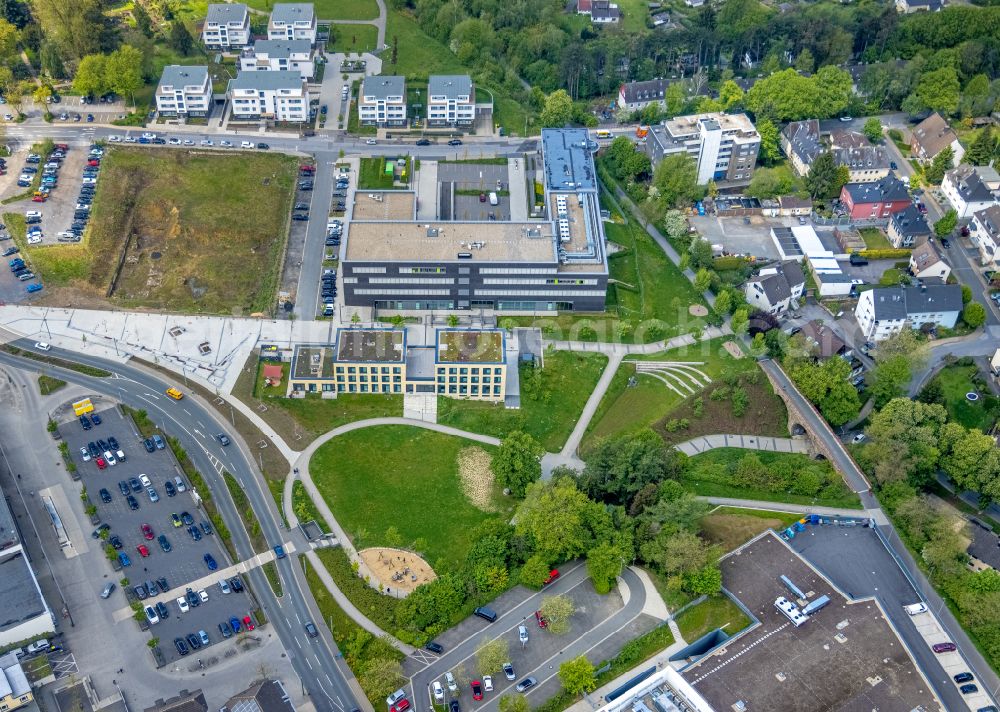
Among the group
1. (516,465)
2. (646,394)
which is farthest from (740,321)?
(516,465)

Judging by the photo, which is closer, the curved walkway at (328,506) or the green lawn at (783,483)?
the curved walkway at (328,506)

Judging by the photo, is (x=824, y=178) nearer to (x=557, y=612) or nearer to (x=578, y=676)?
(x=557, y=612)

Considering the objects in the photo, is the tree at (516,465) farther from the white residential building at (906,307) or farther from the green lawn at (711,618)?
the white residential building at (906,307)

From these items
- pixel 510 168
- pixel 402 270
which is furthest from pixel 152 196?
pixel 510 168

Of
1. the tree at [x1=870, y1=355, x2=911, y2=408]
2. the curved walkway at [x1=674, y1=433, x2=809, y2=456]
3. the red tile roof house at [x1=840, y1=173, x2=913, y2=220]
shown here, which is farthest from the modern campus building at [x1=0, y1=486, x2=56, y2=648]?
the red tile roof house at [x1=840, y1=173, x2=913, y2=220]

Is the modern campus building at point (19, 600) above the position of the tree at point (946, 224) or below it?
below

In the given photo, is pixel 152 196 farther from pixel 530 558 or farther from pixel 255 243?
pixel 530 558

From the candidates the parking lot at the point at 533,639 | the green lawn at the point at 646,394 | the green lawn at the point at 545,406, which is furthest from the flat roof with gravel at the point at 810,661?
the green lawn at the point at 545,406

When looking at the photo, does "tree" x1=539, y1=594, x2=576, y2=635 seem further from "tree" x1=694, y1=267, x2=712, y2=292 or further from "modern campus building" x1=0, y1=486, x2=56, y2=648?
"tree" x1=694, y1=267, x2=712, y2=292
